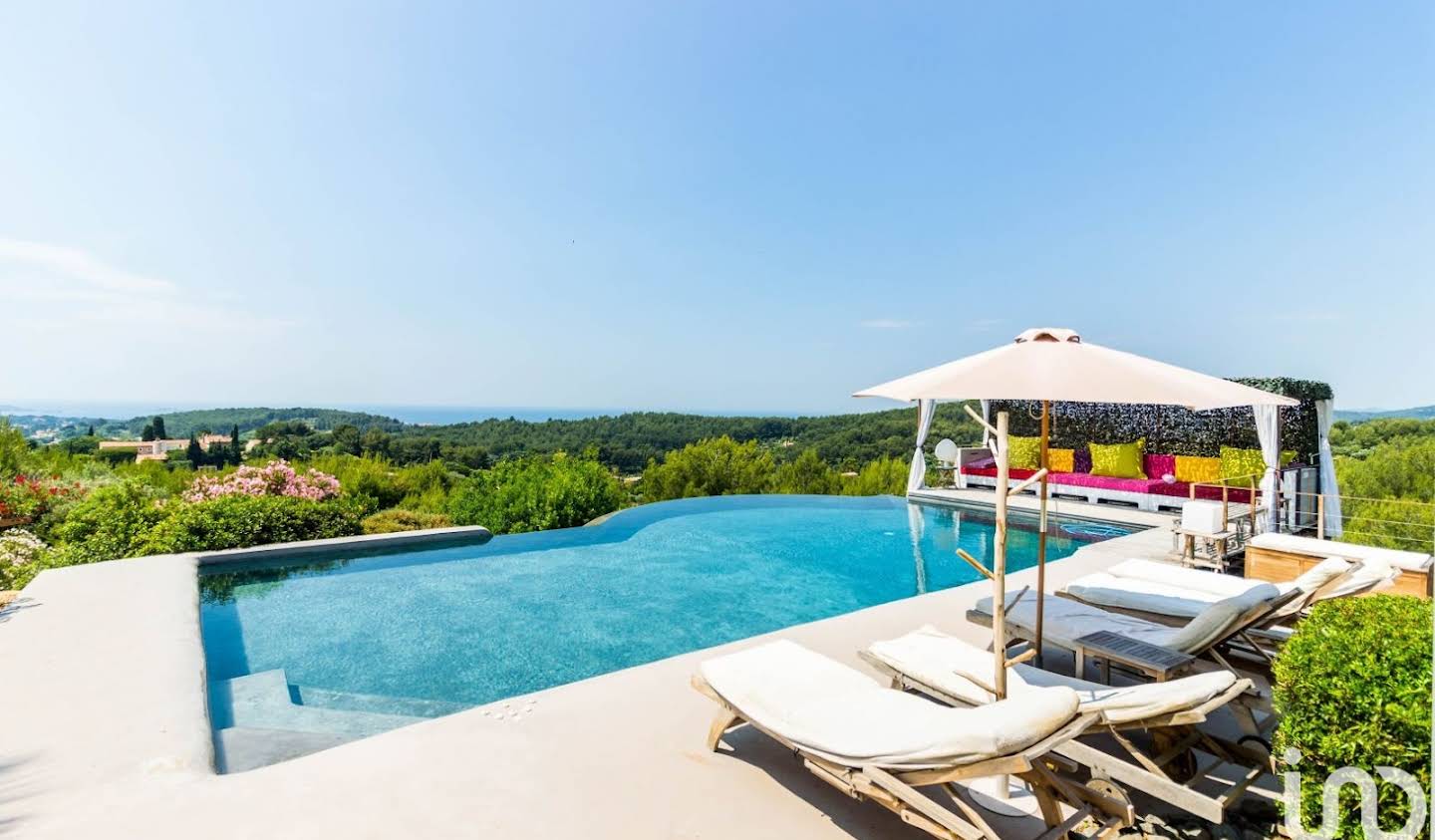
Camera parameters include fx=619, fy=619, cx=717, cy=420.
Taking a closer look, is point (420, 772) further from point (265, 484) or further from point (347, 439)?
point (347, 439)

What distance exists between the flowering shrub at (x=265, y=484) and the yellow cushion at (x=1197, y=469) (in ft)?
42.7

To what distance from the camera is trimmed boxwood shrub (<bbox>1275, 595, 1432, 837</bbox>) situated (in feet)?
5.31

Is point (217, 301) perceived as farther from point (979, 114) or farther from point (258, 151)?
point (979, 114)

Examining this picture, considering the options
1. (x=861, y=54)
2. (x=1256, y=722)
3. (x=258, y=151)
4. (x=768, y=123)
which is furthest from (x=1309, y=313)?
(x=258, y=151)

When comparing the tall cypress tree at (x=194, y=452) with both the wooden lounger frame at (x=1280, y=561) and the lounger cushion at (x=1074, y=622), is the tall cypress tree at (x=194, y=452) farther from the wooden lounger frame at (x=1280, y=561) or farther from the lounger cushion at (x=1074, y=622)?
the wooden lounger frame at (x=1280, y=561)

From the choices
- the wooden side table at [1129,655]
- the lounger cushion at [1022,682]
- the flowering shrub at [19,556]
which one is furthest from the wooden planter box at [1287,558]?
the flowering shrub at [19,556]

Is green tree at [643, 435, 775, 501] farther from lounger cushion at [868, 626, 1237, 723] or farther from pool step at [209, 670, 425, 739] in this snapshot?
lounger cushion at [868, 626, 1237, 723]

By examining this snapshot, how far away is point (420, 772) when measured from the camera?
8.29 ft

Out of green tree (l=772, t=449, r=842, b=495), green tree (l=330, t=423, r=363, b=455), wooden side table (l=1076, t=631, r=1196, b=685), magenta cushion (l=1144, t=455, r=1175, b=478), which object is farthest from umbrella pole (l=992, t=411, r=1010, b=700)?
green tree (l=330, t=423, r=363, b=455)

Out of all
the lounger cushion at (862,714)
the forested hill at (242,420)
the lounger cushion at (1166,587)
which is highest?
the forested hill at (242,420)

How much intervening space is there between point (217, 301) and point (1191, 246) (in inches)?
771

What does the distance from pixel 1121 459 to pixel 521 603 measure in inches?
409

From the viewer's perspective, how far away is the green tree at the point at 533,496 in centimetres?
877

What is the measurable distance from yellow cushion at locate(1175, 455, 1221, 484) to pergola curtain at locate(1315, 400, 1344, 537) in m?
1.29
